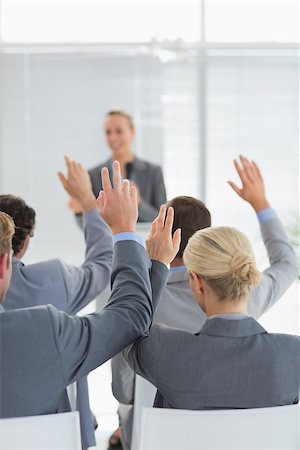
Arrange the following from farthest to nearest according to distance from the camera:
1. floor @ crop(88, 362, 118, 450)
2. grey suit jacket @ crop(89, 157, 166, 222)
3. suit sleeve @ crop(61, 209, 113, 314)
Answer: grey suit jacket @ crop(89, 157, 166, 222)
floor @ crop(88, 362, 118, 450)
suit sleeve @ crop(61, 209, 113, 314)

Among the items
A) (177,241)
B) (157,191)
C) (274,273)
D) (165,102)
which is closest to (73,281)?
(177,241)

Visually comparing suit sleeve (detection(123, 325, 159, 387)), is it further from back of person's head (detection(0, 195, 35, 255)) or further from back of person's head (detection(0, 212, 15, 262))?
back of person's head (detection(0, 195, 35, 255))

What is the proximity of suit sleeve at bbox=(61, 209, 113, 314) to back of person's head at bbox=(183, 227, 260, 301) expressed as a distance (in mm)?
676

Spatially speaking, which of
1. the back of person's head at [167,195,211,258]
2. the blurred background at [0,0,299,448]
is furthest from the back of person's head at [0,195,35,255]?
the blurred background at [0,0,299,448]

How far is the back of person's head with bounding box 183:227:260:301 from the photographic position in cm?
170

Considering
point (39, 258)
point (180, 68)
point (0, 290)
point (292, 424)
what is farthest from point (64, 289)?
point (180, 68)

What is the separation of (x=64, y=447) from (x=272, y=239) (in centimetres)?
118

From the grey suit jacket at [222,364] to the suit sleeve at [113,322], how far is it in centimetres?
7

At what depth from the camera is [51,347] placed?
5.09ft

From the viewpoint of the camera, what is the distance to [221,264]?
67.2 inches

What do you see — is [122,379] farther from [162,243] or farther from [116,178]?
[116,178]

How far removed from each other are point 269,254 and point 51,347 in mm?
1156
